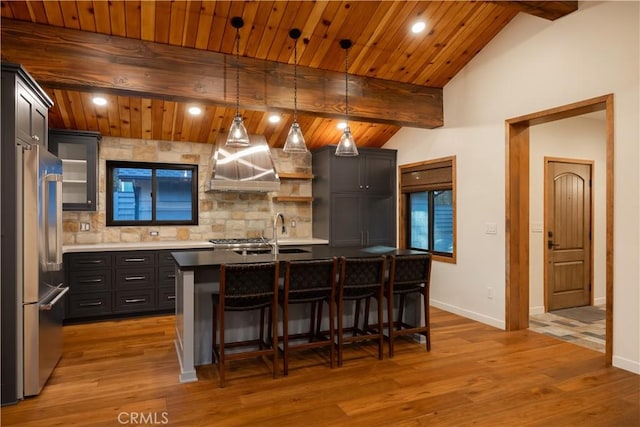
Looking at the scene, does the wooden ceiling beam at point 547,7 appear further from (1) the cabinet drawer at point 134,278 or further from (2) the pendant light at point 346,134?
(1) the cabinet drawer at point 134,278

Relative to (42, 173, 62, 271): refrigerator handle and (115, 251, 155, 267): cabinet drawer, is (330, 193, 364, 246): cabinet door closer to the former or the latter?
(115, 251, 155, 267): cabinet drawer

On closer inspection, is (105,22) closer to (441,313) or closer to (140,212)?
(140,212)

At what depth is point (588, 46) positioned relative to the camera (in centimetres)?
351

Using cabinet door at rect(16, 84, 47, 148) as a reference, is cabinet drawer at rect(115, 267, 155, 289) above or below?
below

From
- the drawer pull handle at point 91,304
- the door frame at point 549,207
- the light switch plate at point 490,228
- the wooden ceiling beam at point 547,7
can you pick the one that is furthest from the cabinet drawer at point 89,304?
the door frame at point 549,207

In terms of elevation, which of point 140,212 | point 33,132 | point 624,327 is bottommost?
point 624,327

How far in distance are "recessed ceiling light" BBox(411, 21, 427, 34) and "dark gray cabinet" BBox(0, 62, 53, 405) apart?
11.0ft

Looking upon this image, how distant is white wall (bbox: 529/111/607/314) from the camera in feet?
16.4

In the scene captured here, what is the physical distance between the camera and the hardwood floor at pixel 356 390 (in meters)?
2.47

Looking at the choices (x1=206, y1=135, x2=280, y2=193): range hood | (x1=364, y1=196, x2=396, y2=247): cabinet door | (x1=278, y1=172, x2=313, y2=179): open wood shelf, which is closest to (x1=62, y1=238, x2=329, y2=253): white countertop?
(x1=206, y1=135, x2=280, y2=193): range hood

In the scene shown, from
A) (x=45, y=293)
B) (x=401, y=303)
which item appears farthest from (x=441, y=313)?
(x=45, y=293)

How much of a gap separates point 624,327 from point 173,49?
4697 mm
